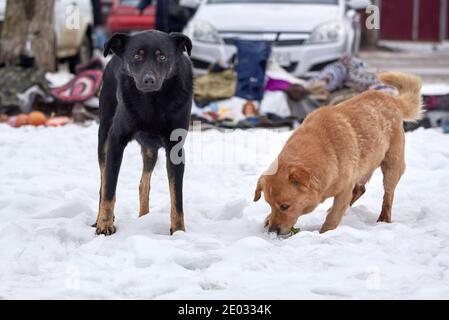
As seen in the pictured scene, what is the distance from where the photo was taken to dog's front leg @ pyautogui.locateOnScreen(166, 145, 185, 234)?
17.8 feet

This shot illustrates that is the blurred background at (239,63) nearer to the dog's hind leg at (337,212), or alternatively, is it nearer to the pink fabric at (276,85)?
the pink fabric at (276,85)

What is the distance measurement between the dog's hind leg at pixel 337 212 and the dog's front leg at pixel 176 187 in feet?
3.21

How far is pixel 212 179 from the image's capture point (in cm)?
766

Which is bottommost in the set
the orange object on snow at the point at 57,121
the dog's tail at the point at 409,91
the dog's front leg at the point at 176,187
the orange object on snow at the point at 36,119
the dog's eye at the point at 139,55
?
the orange object on snow at the point at 57,121

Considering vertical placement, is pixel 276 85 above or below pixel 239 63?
below

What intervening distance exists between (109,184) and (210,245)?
2.88ft

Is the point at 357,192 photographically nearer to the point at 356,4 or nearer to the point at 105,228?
the point at 105,228

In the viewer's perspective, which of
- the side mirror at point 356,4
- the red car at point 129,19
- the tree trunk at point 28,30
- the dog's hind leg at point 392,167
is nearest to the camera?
the dog's hind leg at point 392,167

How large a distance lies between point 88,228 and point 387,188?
2226mm

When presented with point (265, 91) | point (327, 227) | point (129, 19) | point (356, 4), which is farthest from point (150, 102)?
point (129, 19)

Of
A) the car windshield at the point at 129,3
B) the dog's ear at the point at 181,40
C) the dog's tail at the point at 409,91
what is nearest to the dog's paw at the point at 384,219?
the dog's tail at the point at 409,91

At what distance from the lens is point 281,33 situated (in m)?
12.3

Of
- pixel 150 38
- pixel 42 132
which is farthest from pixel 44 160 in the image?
pixel 150 38

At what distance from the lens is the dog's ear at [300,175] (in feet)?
16.9
